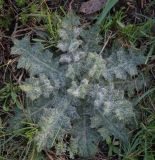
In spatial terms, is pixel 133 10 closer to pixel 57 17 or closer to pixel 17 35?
pixel 57 17

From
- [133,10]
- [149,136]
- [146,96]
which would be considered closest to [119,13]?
[133,10]

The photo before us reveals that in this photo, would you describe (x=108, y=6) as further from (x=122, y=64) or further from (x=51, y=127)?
(x=51, y=127)

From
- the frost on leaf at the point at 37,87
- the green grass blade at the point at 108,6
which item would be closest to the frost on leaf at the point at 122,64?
the green grass blade at the point at 108,6

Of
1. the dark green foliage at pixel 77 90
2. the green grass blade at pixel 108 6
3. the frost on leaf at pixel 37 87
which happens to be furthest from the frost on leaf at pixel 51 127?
the green grass blade at pixel 108 6

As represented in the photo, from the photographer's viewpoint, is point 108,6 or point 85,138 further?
point 85,138

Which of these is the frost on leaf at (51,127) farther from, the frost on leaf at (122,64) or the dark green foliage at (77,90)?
the frost on leaf at (122,64)

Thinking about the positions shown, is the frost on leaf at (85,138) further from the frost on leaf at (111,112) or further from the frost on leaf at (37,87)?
the frost on leaf at (37,87)

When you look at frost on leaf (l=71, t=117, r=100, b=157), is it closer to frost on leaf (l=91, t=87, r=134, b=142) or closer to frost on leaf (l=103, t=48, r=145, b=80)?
frost on leaf (l=91, t=87, r=134, b=142)

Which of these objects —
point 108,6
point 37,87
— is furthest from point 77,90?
point 108,6

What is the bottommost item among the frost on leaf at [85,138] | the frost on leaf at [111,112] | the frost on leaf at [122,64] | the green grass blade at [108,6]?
the frost on leaf at [85,138]

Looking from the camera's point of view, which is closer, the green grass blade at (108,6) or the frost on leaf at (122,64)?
the green grass blade at (108,6)

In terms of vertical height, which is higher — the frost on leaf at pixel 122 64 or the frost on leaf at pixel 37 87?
the frost on leaf at pixel 122 64

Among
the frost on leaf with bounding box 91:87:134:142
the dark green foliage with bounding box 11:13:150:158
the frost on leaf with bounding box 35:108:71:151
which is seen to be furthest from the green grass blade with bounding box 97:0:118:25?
the frost on leaf with bounding box 35:108:71:151
